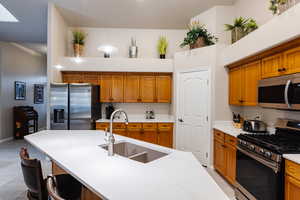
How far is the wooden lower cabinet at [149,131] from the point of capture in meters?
4.21

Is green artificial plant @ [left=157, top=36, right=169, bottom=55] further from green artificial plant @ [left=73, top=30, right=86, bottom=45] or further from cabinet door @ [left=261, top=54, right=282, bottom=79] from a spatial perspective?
cabinet door @ [left=261, top=54, right=282, bottom=79]

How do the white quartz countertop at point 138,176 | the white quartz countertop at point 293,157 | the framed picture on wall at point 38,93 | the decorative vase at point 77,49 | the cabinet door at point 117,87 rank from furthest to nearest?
the framed picture on wall at point 38,93
the cabinet door at point 117,87
the decorative vase at point 77,49
the white quartz countertop at point 293,157
the white quartz countertop at point 138,176

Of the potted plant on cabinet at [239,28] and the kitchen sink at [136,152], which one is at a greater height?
the potted plant on cabinet at [239,28]

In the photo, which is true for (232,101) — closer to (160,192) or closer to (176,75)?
(176,75)

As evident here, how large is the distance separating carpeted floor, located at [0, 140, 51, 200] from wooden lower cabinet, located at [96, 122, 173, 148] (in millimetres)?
1641

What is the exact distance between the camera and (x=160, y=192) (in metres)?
1.02

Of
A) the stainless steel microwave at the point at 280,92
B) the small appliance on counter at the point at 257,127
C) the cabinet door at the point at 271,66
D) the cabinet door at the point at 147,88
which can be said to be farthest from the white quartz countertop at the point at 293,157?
the cabinet door at the point at 147,88

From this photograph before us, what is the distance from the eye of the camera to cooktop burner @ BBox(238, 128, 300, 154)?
1794 millimetres

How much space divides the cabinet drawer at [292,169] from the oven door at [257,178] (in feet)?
0.26

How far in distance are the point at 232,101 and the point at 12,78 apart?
6.88 meters

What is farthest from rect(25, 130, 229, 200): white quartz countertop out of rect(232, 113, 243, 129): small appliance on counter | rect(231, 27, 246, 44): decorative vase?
rect(231, 27, 246, 44): decorative vase

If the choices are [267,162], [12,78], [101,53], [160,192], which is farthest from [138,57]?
[12,78]

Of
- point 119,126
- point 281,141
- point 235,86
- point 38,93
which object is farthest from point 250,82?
point 38,93

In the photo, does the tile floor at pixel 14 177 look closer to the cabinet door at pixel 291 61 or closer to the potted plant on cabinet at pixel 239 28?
the cabinet door at pixel 291 61
